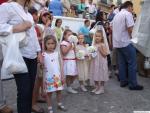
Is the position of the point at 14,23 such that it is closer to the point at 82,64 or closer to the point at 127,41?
the point at 82,64

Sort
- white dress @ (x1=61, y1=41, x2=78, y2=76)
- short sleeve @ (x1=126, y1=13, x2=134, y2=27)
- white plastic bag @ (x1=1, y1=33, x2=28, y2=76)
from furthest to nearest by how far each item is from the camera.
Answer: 1. short sleeve @ (x1=126, y1=13, x2=134, y2=27)
2. white dress @ (x1=61, y1=41, x2=78, y2=76)
3. white plastic bag @ (x1=1, y1=33, x2=28, y2=76)

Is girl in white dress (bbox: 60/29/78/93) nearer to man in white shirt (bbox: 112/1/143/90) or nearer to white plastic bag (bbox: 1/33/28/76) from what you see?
man in white shirt (bbox: 112/1/143/90)

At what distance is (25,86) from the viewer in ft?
16.5

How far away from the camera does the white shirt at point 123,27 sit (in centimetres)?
877

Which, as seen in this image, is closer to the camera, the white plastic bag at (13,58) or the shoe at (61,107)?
the white plastic bag at (13,58)

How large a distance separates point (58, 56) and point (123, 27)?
99.8 inches

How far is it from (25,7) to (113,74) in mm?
5758

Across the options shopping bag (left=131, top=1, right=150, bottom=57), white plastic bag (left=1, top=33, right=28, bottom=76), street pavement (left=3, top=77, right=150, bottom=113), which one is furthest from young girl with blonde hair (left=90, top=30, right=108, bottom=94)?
shopping bag (left=131, top=1, right=150, bottom=57)

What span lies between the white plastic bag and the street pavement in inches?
89.3

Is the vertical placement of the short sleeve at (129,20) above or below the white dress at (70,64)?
above

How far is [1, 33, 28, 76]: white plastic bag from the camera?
15.7 feet

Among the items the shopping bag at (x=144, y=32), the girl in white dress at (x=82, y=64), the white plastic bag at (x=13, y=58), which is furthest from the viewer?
the girl in white dress at (x=82, y=64)

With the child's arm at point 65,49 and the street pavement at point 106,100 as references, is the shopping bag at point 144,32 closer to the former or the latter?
the street pavement at point 106,100

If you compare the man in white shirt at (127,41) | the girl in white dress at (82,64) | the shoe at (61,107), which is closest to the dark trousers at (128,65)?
the man in white shirt at (127,41)
